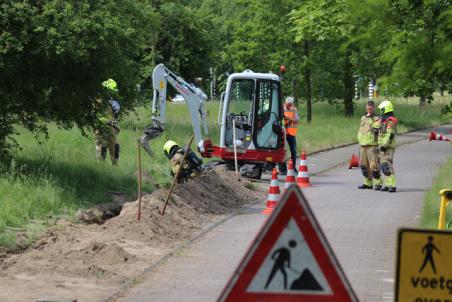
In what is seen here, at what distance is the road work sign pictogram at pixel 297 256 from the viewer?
17.7 feet

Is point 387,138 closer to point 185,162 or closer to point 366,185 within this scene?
point 366,185

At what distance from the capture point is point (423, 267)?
608cm

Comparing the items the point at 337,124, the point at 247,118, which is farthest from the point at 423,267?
the point at 337,124

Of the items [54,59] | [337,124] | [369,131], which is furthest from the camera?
[337,124]

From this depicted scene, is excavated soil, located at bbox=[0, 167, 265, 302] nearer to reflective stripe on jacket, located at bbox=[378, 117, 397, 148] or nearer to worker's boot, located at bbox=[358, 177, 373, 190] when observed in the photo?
reflective stripe on jacket, located at bbox=[378, 117, 397, 148]

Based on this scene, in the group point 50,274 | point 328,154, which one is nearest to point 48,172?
point 50,274

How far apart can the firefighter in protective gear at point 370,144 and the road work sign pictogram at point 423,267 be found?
14.5 meters

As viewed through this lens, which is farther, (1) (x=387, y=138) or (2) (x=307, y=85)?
(2) (x=307, y=85)

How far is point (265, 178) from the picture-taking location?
77.2ft

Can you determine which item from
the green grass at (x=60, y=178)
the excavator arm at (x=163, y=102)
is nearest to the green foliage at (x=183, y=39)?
the green grass at (x=60, y=178)

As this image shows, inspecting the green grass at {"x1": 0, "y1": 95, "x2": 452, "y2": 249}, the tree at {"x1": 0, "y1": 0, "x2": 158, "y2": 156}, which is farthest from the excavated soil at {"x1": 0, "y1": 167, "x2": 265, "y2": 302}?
the tree at {"x1": 0, "y1": 0, "x2": 158, "y2": 156}

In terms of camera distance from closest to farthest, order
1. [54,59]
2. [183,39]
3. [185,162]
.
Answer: [54,59] → [185,162] → [183,39]

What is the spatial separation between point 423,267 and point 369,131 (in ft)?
47.9

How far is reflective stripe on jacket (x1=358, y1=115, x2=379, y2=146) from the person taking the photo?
20.5 metres
